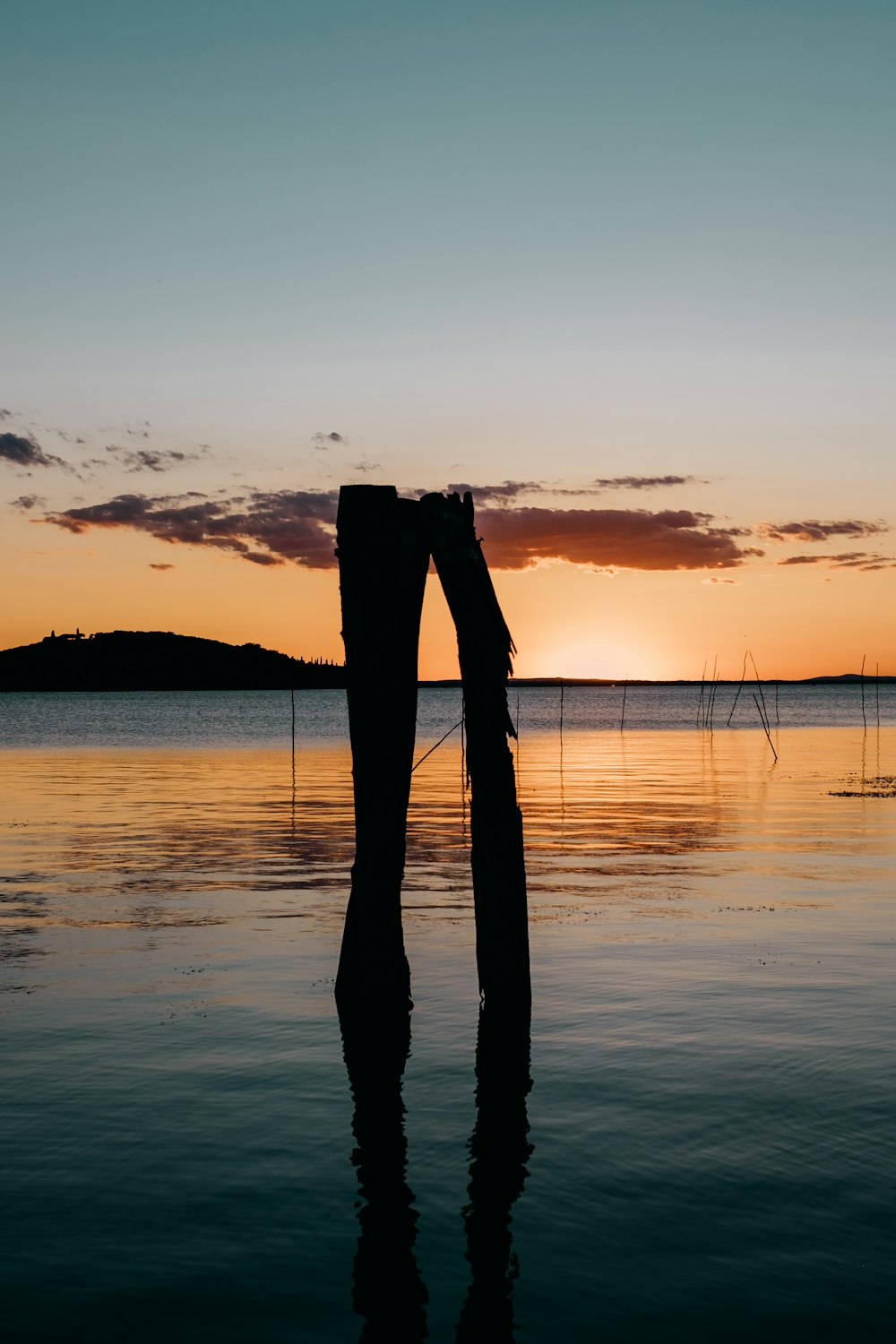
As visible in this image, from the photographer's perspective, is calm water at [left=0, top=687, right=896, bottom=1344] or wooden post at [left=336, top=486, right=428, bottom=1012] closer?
calm water at [left=0, top=687, right=896, bottom=1344]

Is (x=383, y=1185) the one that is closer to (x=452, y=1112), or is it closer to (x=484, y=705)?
(x=452, y=1112)

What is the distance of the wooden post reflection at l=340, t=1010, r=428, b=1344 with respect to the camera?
596 cm

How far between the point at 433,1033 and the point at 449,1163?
305 cm

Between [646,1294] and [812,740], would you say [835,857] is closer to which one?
[646,1294]

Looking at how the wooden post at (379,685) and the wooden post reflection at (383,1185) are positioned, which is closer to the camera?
the wooden post reflection at (383,1185)

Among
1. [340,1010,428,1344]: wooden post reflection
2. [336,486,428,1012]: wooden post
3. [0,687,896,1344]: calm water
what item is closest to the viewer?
[340,1010,428,1344]: wooden post reflection

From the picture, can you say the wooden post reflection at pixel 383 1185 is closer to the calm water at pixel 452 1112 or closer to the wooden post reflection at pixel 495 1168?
the calm water at pixel 452 1112

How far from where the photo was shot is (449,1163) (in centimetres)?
779

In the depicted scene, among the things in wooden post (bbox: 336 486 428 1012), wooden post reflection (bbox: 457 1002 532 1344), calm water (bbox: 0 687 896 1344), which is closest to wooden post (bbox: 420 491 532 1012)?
wooden post (bbox: 336 486 428 1012)

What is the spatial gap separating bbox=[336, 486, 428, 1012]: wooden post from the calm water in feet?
3.73

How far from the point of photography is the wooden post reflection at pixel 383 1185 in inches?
235

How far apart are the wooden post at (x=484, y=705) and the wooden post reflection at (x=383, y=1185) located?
143 centimetres

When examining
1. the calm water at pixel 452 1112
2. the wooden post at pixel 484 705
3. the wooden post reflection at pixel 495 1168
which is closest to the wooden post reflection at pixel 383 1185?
the calm water at pixel 452 1112

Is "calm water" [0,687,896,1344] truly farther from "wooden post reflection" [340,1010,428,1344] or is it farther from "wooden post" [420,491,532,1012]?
"wooden post" [420,491,532,1012]
